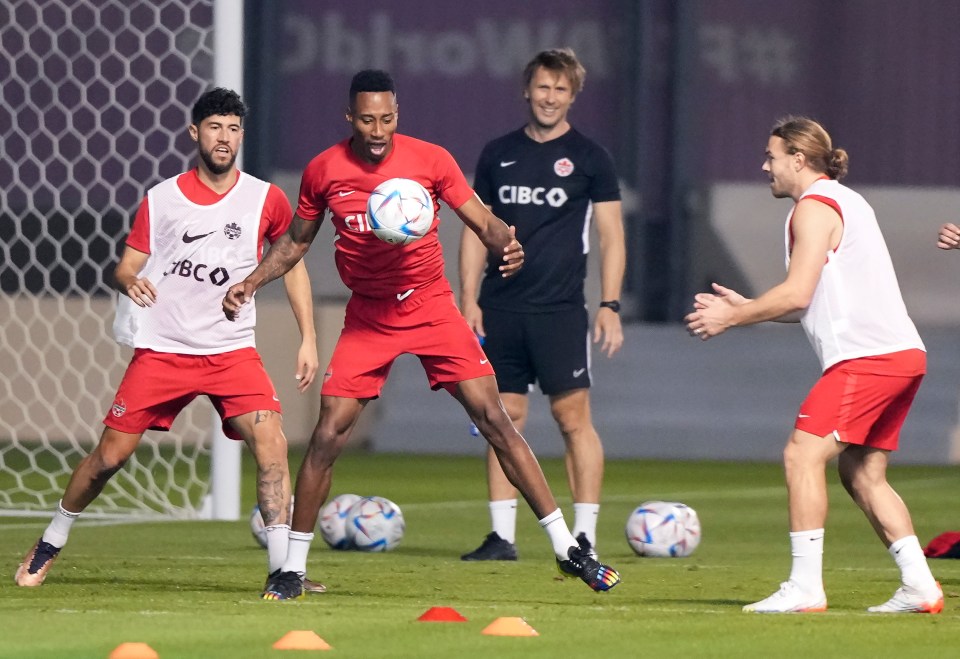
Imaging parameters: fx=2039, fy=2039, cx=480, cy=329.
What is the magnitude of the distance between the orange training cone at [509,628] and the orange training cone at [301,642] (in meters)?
0.52

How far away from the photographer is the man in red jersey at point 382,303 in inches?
271

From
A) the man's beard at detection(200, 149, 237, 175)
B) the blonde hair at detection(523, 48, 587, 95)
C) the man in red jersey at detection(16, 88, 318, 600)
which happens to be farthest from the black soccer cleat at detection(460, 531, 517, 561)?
the man's beard at detection(200, 149, 237, 175)

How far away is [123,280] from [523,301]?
6.52 ft

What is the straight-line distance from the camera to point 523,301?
28.3 feet

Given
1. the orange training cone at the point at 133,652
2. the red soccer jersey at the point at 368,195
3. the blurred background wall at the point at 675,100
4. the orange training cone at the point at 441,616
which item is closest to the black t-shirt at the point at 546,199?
the red soccer jersey at the point at 368,195

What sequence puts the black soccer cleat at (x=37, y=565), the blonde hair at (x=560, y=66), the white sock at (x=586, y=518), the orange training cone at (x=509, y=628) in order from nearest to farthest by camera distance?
the orange training cone at (x=509, y=628) < the black soccer cleat at (x=37, y=565) < the blonde hair at (x=560, y=66) < the white sock at (x=586, y=518)

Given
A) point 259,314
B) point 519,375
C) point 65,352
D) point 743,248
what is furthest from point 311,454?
point 743,248

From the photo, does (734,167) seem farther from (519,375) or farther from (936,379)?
(519,375)

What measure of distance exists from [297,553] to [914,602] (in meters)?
2.07

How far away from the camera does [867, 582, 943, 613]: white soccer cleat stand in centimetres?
655

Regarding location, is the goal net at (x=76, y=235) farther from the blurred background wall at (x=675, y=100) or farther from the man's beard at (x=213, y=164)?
the man's beard at (x=213, y=164)

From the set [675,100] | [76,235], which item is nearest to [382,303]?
[76,235]

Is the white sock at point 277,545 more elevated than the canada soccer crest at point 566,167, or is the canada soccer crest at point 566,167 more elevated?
the canada soccer crest at point 566,167

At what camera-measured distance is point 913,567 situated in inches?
258
